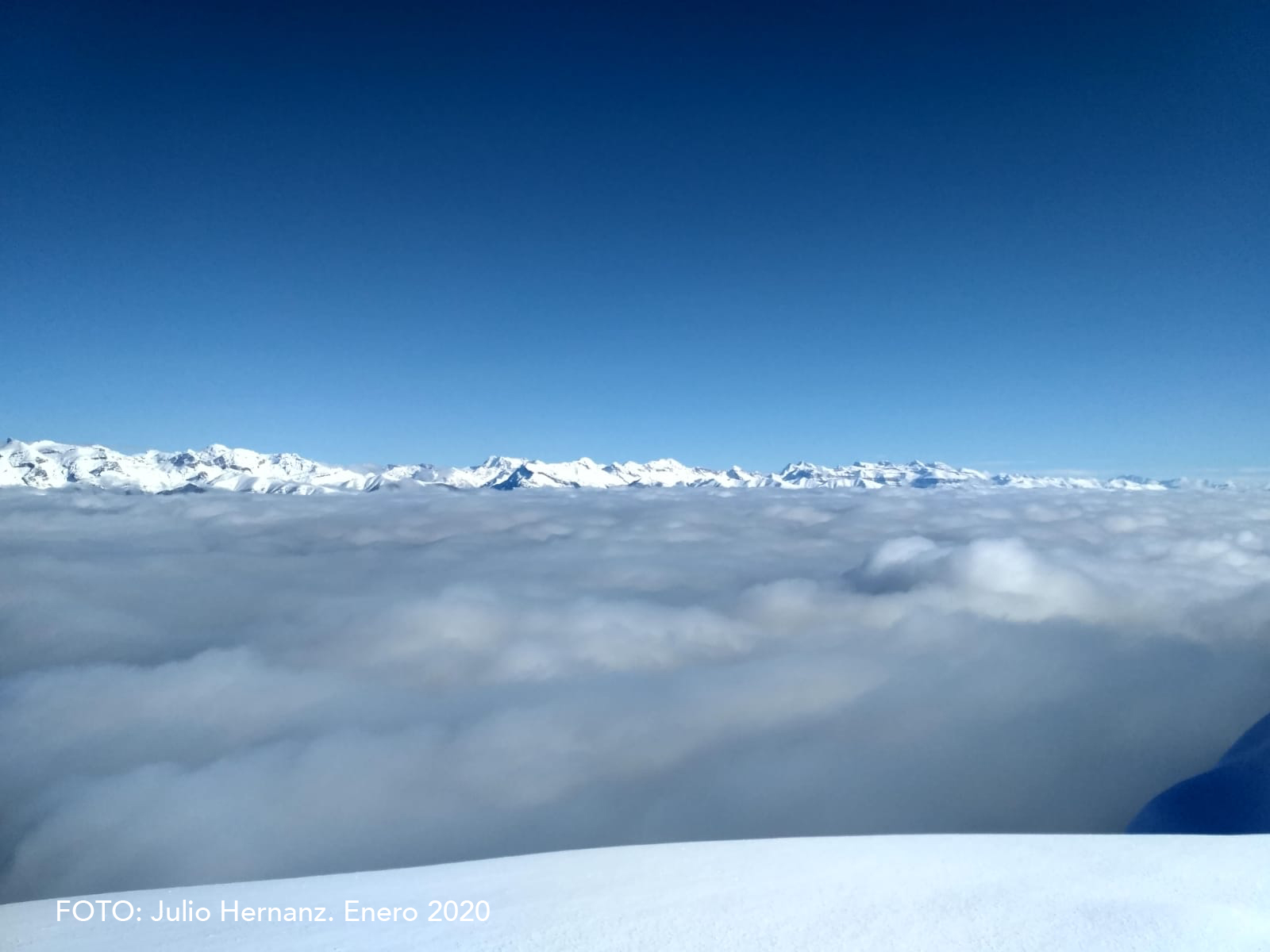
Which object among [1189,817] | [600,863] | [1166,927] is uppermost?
[1166,927]

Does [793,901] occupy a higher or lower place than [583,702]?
higher

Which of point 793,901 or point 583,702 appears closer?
point 793,901

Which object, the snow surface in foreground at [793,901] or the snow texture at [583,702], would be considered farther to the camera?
the snow texture at [583,702]

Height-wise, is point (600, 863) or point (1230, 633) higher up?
point (600, 863)

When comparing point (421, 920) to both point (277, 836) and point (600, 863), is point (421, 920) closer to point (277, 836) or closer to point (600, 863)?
point (600, 863)

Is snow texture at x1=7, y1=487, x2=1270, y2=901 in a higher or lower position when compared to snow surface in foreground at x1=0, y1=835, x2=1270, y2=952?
lower

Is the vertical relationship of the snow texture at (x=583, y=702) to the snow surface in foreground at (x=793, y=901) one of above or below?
below

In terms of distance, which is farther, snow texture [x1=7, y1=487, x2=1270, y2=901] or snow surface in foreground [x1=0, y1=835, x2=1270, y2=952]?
snow texture [x1=7, y1=487, x2=1270, y2=901]

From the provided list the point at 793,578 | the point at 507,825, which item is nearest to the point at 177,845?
the point at 507,825
